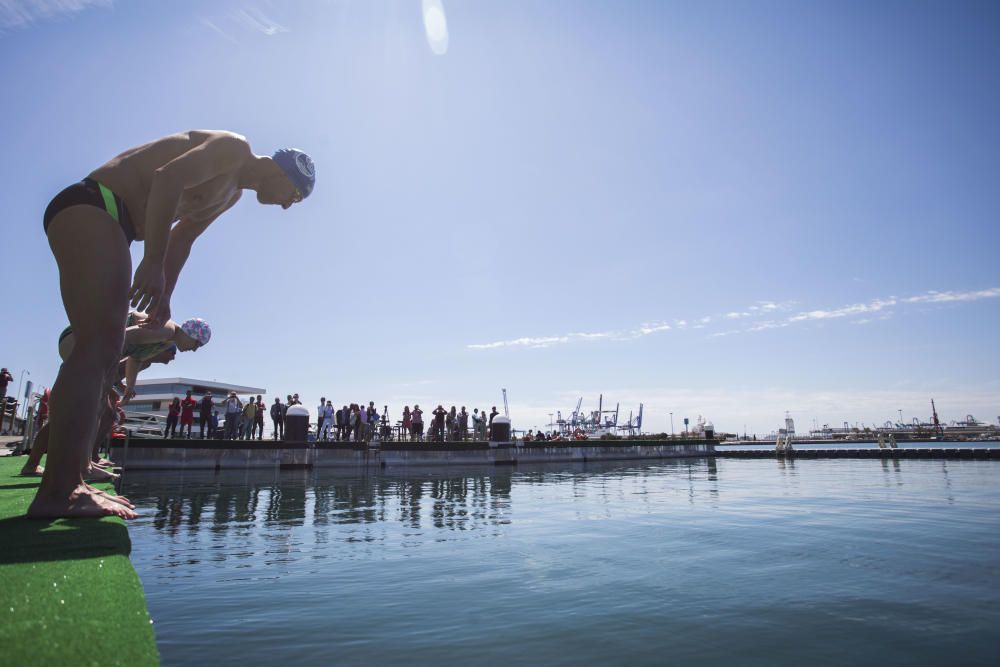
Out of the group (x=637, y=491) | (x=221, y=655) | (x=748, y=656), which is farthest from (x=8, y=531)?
(x=637, y=491)

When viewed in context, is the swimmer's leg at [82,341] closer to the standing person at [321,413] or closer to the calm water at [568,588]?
the calm water at [568,588]

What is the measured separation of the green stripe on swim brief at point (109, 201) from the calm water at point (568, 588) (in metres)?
2.20

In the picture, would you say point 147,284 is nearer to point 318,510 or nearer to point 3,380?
point 318,510

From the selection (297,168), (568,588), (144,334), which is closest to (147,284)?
(297,168)

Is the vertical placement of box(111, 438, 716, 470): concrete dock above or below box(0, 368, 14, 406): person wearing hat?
below

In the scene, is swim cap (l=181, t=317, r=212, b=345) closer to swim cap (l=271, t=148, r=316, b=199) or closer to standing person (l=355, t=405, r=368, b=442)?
swim cap (l=271, t=148, r=316, b=199)

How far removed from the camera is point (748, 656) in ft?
7.10

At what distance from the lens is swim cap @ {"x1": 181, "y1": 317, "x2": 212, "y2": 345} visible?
19.9 feet

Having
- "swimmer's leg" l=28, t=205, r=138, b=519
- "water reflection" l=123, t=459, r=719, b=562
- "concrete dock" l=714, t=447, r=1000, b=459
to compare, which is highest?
"swimmer's leg" l=28, t=205, r=138, b=519

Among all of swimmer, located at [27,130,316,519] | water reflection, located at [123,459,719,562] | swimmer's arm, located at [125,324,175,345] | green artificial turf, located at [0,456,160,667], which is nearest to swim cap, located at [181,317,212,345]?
swimmer's arm, located at [125,324,175,345]

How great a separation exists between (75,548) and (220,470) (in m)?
16.7

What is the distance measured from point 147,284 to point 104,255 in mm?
289

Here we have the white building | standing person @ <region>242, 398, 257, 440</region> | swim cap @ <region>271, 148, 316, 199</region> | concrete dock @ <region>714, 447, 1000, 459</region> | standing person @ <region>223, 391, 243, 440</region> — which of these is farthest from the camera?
concrete dock @ <region>714, 447, 1000, 459</region>

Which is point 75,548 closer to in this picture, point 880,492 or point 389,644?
point 389,644
